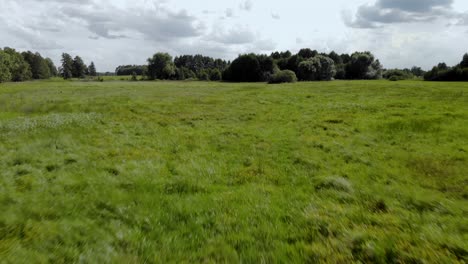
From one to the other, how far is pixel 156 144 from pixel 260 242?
36.3 feet

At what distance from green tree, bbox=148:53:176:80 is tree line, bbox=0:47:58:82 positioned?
163 feet

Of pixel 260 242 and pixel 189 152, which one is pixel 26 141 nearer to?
pixel 189 152

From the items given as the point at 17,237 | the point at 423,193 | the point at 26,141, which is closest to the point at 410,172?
the point at 423,193

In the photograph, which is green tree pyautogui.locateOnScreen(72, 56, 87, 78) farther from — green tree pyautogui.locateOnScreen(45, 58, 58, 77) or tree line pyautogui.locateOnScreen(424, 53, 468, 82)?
tree line pyautogui.locateOnScreen(424, 53, 468, 82)

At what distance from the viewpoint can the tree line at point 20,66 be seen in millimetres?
102938

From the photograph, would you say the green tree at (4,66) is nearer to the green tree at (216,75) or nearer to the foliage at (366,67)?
the green tree at (216,75)

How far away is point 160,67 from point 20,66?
54457 millimetres

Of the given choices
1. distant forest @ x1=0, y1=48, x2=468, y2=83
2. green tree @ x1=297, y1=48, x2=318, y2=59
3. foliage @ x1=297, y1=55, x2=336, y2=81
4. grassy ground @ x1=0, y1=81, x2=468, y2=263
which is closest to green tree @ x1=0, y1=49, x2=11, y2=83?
distant forest @ x1=0, y1=48, x2=468, y2=83

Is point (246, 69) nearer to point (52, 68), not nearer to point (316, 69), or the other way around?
point (316, 69)

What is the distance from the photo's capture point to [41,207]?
321 inches

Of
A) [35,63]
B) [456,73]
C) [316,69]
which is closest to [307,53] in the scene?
[316,69]

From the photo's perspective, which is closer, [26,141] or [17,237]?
[17,237]

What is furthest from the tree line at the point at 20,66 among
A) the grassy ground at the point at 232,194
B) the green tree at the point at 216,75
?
the grassy ground at the point at 232,194

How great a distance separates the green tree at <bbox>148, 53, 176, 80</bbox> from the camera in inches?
5615
